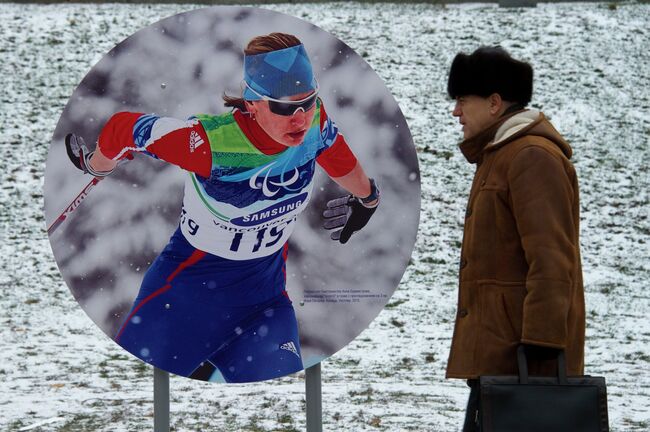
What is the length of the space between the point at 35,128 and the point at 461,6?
696 centimetres

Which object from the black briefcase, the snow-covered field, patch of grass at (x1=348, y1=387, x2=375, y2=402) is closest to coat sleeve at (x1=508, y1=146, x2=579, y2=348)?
the black briefcase

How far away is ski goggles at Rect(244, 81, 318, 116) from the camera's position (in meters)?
3.21

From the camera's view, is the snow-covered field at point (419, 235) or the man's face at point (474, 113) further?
the snow-covered field at point (419, 235)

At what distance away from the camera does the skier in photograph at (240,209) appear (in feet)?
10.6

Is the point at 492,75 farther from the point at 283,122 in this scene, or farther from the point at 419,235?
the point at 419,235

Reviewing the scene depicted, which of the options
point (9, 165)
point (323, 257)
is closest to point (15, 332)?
point (9, 165)

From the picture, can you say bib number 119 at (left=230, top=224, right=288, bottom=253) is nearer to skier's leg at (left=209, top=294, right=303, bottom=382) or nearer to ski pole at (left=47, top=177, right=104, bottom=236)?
skier's leg at (left=209, top=294, right=303, bottom=382)

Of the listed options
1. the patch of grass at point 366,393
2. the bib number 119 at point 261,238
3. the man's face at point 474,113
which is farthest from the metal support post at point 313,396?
the patch of grass at point 366,393

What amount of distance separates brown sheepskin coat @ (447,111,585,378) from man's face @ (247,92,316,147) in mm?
730

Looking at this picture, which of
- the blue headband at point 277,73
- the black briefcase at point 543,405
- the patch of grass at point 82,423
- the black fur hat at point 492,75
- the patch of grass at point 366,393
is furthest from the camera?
the patch of grass at point 366,393

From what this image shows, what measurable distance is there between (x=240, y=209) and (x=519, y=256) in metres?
1.09

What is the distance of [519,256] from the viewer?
2.54 m

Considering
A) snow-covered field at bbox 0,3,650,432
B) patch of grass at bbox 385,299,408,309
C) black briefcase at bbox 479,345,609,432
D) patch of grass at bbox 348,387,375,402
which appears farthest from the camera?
patch of grass at bbox 385,299,408,309

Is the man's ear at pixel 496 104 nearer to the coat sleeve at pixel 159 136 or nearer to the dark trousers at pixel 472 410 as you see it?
the dark trousers at pixel 472 410
